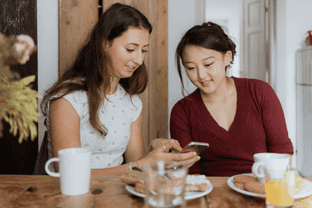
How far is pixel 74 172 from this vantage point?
717 mm

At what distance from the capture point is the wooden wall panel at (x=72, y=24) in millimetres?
1802

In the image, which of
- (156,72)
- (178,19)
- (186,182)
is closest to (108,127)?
(186,182)

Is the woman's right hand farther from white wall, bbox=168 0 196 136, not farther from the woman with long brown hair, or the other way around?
white wall, bbox=168 0 196 136

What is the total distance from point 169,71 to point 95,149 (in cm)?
107

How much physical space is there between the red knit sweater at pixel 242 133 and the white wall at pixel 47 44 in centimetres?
85

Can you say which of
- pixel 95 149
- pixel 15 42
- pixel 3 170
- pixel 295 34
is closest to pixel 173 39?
pixel 95 149

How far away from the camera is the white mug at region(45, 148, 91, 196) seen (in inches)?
28.0

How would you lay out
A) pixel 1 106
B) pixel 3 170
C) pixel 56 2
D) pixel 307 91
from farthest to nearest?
pixel 307 91
pixel 56 2
pixel 3 170
pixel 1 106

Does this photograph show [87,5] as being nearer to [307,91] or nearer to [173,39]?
[173,39]

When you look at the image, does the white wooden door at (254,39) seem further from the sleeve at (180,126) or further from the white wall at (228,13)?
the sleeve at (180,126)

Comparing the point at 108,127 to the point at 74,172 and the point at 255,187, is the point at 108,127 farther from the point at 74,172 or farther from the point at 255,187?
the point at 255,187

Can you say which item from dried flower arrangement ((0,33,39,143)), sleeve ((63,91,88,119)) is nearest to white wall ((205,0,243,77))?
sleeve ((63,91,88,119))

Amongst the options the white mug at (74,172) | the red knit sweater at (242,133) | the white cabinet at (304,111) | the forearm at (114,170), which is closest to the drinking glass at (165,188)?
the white mug at (74,172)

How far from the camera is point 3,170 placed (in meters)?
1.26
